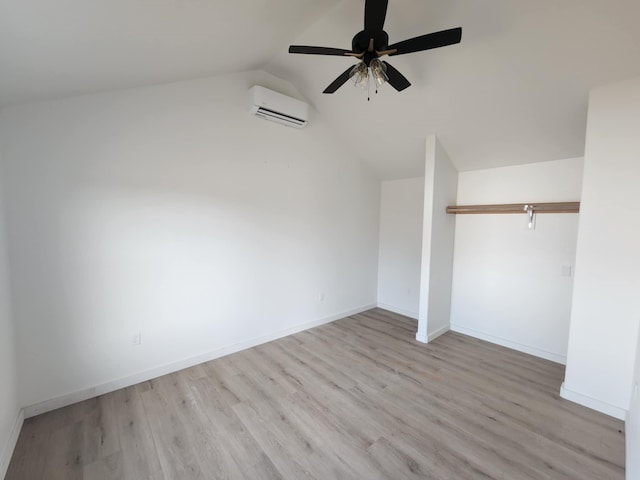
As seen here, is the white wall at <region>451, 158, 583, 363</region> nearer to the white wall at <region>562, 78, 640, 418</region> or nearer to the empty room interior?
the empty room interior

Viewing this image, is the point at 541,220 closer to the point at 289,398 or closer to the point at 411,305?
the point at 411,305

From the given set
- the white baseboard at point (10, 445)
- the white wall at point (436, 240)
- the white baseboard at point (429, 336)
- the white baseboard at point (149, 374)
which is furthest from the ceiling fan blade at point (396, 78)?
the white baseboard at point (10, 445)

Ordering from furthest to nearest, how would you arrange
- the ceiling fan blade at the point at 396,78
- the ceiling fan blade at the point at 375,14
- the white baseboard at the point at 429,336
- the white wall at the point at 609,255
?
the white baseboard at the point at 429,336 < the white wall at the point at 609,255 < the ceiling fan blade at the point at 396,78 < the ceiling fan blade at the point at 375,14

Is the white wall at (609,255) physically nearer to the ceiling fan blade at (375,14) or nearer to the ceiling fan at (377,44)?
the ceiling fan at (377,44)

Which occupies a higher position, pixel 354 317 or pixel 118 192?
pixel 118 192

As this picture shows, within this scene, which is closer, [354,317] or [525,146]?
[525,146]

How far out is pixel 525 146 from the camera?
292 centimetres

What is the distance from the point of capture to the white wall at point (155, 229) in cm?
207

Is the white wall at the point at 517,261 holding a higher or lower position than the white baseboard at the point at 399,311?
higher

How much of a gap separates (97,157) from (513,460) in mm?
3679

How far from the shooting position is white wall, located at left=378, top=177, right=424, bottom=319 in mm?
4211

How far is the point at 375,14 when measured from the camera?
4.94 ft

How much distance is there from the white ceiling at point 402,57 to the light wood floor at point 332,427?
227 centimetres

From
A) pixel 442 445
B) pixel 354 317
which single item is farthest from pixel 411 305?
pixel 442 445
